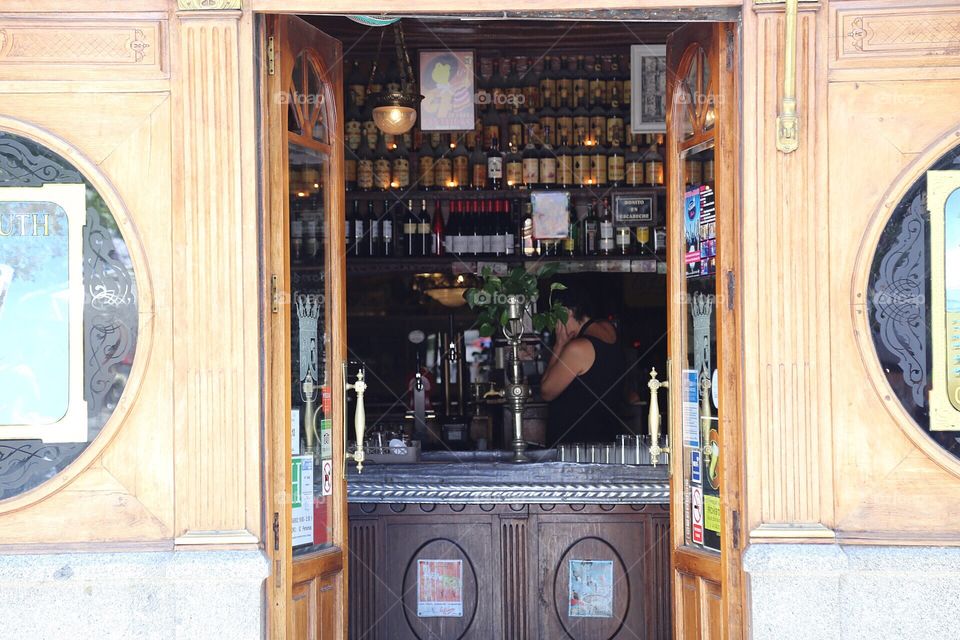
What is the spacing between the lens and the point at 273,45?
409 cm

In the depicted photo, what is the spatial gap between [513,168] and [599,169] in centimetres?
62

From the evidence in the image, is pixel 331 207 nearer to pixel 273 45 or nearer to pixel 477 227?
pixel 273 45

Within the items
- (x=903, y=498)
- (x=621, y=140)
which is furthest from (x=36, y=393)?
(x=621, y=140)

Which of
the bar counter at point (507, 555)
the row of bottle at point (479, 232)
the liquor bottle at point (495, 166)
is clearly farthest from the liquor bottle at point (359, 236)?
the bar counter at point (507, 555)

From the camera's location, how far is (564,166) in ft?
26.9

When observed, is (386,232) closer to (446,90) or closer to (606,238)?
(446,90)

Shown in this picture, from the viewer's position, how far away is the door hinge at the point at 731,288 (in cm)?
408

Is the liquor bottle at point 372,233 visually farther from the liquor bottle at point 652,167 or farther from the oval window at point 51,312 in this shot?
the oval window at point 51,312

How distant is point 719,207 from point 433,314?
456 centimetres

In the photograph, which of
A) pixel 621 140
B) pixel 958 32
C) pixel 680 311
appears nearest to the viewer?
pixel 958 32

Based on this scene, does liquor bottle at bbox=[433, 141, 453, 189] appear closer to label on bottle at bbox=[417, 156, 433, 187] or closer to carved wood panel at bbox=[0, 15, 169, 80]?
label on bottle at bbox=[417, 156, 433, 187]

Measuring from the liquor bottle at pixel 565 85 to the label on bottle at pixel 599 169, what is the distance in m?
0.43

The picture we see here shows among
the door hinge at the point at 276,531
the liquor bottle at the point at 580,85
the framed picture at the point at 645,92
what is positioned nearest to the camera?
the door hinge at the point at 276,531

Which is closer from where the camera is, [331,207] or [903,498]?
[903,498]
